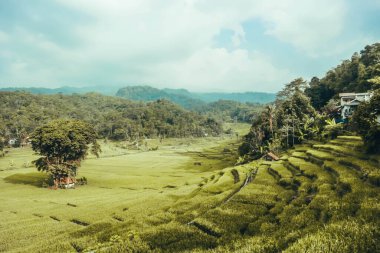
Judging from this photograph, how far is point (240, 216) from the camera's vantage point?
84.8ft

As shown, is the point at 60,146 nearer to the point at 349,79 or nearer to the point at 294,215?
the point at 294,215

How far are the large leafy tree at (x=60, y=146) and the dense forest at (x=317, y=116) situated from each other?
137 feet

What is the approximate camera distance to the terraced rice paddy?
59.3 feet

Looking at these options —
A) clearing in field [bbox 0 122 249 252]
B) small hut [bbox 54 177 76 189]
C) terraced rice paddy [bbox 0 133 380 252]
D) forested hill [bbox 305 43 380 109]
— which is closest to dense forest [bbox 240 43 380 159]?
forested hill [bbox 305 43 380 109]

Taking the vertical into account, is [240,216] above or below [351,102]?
below

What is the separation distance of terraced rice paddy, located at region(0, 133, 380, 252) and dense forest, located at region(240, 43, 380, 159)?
4638 millimetres

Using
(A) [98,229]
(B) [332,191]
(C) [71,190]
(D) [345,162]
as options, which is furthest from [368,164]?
(C) [71,190]

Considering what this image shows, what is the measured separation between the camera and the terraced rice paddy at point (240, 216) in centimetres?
1808

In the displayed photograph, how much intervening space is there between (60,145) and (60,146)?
0.21 metres

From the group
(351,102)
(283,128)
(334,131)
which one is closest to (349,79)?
(351,102)

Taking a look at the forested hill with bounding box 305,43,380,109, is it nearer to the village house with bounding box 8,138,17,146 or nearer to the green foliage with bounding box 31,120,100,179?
the green foliage with bounding box 31,120,100,179

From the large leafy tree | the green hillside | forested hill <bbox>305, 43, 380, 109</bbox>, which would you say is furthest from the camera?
forested hill <bbox>305, 43, 380, 109</bbox>

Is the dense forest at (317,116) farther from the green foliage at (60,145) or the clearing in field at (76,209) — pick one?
the green foliage at (60,145)

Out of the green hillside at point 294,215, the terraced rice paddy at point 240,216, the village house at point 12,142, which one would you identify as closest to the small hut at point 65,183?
the terraced rice paddy at point 240,216
